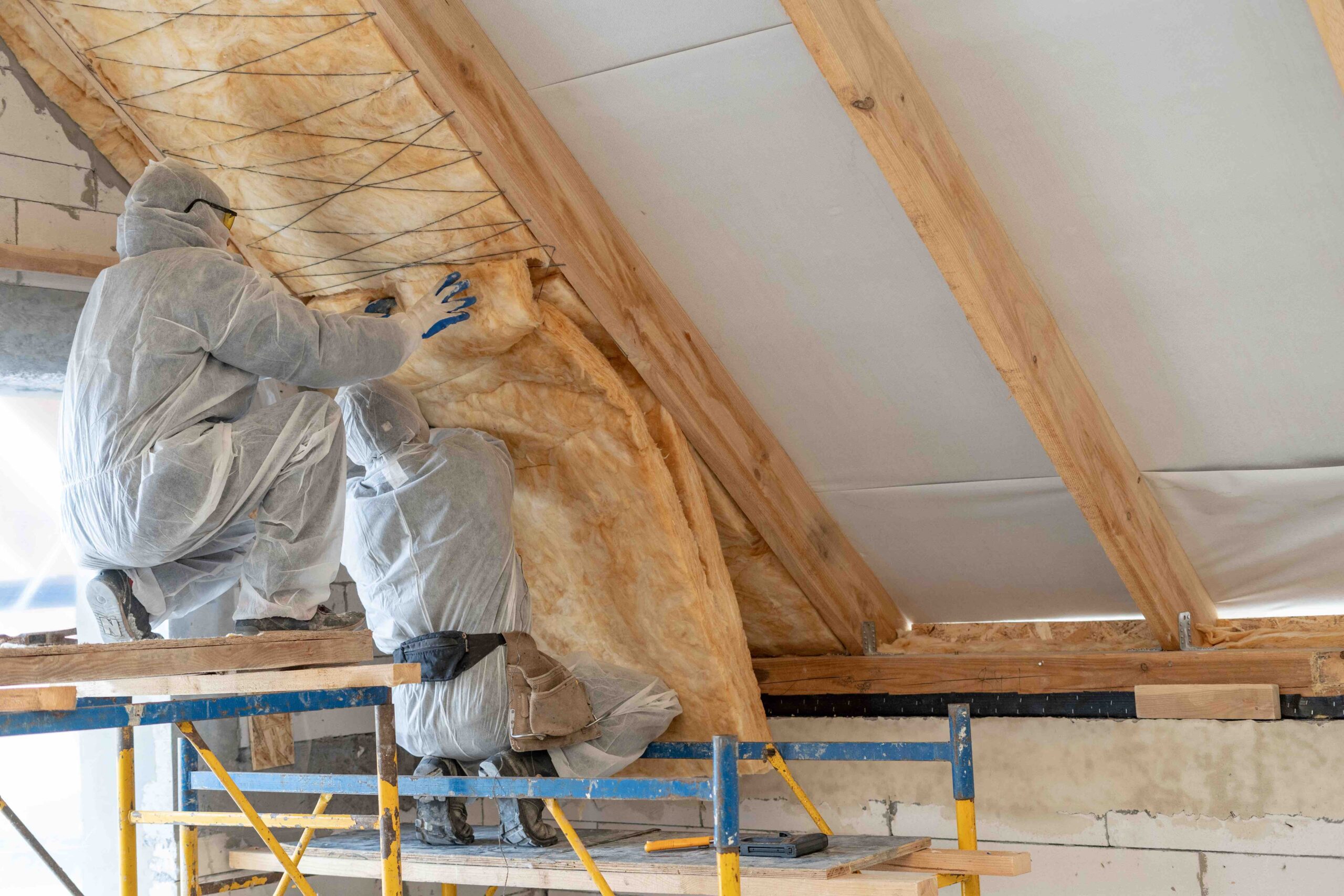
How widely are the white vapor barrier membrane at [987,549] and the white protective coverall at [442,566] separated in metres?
1.07

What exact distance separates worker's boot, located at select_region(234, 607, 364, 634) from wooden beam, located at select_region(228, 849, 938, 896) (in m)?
0.76

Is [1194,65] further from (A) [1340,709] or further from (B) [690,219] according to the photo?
(A) [1340,709]

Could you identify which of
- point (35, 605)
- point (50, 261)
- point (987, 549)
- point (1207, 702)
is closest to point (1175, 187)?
point (987, 549)

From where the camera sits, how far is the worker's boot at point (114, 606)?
2482 millimetres

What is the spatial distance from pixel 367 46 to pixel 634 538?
58.7 inches

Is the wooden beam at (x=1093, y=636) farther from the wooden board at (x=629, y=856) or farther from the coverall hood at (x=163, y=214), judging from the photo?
the coverall hood at (x=163, y=214)

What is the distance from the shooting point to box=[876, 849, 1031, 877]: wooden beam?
266 centimetres

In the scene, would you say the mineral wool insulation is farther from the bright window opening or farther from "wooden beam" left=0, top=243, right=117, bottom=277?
the bright window opening

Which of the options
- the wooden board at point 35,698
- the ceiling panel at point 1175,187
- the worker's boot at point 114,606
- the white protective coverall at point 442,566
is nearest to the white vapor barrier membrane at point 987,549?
the ceiling panel at point 1175,187

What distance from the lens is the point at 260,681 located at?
7.50ft

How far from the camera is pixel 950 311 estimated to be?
3.05 m

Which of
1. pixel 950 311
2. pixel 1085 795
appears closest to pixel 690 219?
pixel 950 311

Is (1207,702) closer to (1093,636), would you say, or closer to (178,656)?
(1093,636)

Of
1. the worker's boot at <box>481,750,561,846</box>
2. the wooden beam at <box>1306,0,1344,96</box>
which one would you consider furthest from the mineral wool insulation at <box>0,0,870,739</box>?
the wooden beam at <box>1306,0,1344,96</box>
